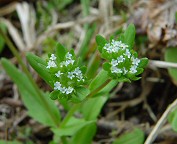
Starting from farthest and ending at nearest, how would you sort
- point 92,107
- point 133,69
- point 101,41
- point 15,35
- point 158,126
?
point 15,35 < point 92,107 < point 158,126 < point 101,41 < point 133,69

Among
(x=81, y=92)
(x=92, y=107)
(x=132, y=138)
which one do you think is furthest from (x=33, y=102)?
(x=81, y=92)

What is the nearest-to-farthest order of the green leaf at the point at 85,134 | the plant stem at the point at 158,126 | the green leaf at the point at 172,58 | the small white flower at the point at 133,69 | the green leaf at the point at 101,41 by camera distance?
the small white flower at the point at 133,69 → the green leaf at the point at 101,41 → the plant stem at the point at 158,126 → the green leaf at the point at 85,134 → the green leaf at the point at 172,58

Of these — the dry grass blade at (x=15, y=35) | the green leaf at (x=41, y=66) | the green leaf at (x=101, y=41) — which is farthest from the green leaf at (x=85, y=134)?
the dry grass blade at (x=15, y=35)

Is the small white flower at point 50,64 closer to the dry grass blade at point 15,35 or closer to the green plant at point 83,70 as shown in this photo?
the green plant at point 83,70

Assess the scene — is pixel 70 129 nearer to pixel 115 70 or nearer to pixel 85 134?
pixel 85 134

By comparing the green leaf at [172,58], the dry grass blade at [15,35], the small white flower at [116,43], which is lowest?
the small white flower at [116,43]

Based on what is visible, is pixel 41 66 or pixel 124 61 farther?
pixel 41 66

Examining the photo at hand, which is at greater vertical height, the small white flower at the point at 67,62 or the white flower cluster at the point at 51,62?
the white flower cluster at the point at 51,62

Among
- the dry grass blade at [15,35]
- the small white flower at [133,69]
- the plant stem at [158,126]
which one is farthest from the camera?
the dry grass blade at [15,35]

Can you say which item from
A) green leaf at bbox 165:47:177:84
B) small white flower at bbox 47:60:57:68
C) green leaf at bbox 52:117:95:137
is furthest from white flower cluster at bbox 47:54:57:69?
green leaf at bbox 165:47:177:84
